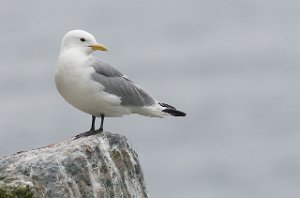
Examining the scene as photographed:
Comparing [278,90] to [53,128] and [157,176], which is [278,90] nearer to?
[53,128]

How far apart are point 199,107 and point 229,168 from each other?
30.9 m

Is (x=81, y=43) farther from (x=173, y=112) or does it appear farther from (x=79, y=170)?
(x=79, y=170)

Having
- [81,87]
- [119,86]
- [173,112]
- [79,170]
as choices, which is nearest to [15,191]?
[79,170]

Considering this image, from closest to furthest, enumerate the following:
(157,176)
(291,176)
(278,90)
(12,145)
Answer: (157,176) < (291,176) < (12,145) < (278,90)

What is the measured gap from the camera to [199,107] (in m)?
109

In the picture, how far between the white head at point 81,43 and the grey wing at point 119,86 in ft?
0.69

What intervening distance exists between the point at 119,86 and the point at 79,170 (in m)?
3.91

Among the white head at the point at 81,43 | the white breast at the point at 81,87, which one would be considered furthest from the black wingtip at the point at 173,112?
the white head at the point at 81,43

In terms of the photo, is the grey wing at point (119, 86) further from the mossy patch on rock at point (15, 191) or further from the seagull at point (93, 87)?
the mossy patch on rock at point (15, 191)

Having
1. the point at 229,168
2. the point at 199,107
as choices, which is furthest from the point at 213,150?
the point at 199,107

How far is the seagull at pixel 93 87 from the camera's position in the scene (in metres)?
16.3

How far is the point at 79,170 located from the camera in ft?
43.6

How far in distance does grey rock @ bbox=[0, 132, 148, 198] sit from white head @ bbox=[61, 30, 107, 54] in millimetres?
2505

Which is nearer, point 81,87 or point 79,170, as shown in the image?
point 79,170
